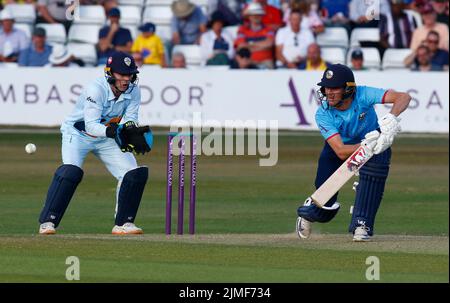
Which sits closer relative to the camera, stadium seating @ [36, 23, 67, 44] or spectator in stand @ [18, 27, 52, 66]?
spectator in stand @ [18, 27, 52, 66]

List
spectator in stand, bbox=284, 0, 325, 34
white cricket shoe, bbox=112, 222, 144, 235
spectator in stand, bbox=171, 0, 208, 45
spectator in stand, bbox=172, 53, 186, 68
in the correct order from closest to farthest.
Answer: white cricket shoe, bbox=112, 222, 144, 235
spectator in stand, bbox=172, 53, 186, 68
spectator in stand, bbox=284, 0, 325, 34
spectator in stand, bbox=171, 0, 208, 45

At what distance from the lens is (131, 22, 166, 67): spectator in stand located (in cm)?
2291

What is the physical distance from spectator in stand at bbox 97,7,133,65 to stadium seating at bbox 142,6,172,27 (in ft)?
3.56

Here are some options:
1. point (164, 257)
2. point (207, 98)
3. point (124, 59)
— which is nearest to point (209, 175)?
point (207, 98)

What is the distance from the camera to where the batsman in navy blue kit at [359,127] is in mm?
10742

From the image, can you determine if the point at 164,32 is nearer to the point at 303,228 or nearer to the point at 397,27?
the point at 397,27

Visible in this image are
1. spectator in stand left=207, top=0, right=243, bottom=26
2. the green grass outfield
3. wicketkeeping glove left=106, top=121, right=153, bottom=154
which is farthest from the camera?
spectator in stand left=207, top=0, right=243, bottom=26

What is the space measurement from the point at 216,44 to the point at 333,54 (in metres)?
1.96

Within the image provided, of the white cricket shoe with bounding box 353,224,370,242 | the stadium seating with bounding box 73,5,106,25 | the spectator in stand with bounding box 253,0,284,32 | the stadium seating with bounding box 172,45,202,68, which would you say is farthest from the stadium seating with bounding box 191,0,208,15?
the white cricket shoe with bounding box 353,224,370,242

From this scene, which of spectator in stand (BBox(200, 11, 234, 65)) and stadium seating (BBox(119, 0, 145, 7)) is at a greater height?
stadium seating (BBox(119, 0, 145, 7))

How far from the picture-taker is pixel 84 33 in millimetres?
24109

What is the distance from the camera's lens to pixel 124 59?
11.3 m

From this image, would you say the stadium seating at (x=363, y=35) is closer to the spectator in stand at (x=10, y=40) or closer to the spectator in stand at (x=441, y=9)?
the spectator in stand at (x=441, y=9)

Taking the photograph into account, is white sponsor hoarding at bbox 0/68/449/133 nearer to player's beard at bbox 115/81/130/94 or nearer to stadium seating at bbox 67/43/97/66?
stadium seating at bbox 67/43/97/66
